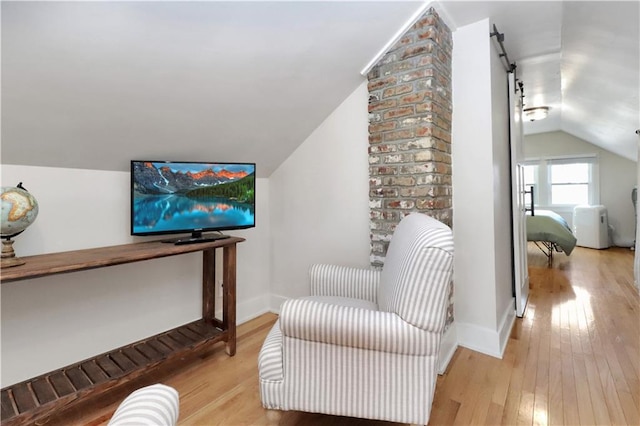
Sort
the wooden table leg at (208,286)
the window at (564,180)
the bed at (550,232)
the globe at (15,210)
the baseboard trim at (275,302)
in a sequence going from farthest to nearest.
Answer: the window at (564,180) → the bed at (550,232) → the baseboard trim at (275,302) → the wooden table leg at (208,286) → the globe at (15,210)

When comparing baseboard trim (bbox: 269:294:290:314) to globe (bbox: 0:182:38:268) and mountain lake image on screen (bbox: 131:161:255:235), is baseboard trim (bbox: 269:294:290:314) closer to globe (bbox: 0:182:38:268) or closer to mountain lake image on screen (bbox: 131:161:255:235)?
mountain lake image on screen (bbox: 131:161:255:235)

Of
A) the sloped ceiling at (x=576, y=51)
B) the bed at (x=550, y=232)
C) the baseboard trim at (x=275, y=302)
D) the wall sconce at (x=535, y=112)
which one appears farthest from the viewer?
the bed at (x=550, y=232)

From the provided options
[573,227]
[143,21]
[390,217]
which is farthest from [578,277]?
[143,21]

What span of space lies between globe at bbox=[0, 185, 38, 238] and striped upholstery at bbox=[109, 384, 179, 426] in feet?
3.62

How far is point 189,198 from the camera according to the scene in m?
1.99

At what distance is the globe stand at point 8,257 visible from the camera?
1.27 meters

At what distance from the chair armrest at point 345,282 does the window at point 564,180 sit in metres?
6.12

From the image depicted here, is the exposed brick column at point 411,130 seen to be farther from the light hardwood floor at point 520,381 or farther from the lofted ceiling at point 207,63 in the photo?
the light hardwood floor at point 520,381

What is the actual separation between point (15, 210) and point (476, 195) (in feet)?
7.96

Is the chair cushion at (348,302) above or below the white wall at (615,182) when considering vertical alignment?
below

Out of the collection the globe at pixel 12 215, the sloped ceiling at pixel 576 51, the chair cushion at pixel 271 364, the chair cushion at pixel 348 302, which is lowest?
the chair cushion at pixel 271 364

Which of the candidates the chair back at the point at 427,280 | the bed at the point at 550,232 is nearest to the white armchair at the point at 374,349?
the chair back at the point at 427,280

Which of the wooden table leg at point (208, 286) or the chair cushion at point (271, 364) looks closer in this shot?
the chair cushion at point (271, 364)

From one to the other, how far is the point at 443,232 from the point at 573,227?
6.49 metres
